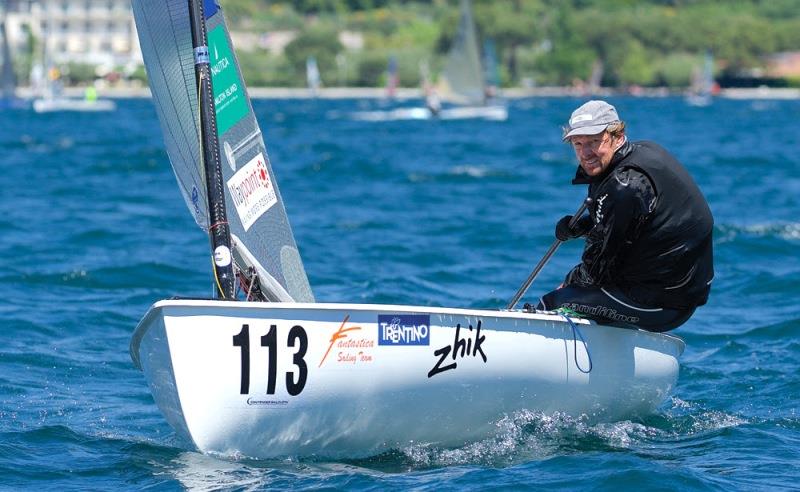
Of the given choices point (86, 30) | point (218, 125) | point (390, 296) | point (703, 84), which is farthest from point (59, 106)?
point (218, 125)

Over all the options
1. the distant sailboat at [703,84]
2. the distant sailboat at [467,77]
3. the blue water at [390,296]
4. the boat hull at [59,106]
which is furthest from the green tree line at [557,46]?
the blue water at [390,296]

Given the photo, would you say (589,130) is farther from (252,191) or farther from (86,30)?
(86,30)

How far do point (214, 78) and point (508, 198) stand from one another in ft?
46.3

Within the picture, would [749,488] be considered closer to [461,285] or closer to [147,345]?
[147,345]

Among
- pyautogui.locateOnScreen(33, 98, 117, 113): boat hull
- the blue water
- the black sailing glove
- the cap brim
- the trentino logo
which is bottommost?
the blue water

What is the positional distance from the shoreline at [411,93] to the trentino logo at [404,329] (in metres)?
96.0

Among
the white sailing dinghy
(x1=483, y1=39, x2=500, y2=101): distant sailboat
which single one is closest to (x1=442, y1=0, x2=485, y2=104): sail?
(x1=483, y1=39, x2=500, y2=101): distant sailboat

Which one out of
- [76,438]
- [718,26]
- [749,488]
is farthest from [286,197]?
[718,26]

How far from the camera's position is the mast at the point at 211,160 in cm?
621

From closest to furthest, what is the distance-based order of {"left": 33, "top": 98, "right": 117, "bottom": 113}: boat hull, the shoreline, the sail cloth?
the sail cloth, {"left": 33, "top": 98, "right": 117, "bottom": 113}: boat hull, the shoreline

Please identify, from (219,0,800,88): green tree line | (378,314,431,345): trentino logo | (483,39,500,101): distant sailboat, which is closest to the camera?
(378,314,431,345): trentino logo

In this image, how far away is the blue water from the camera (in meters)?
6.20

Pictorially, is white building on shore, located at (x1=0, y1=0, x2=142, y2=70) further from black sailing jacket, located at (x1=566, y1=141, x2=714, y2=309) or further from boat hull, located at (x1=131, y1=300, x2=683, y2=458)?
boat hull, located at (x1=131, y1=300, x2=683, y2=458)

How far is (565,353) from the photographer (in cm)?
641
